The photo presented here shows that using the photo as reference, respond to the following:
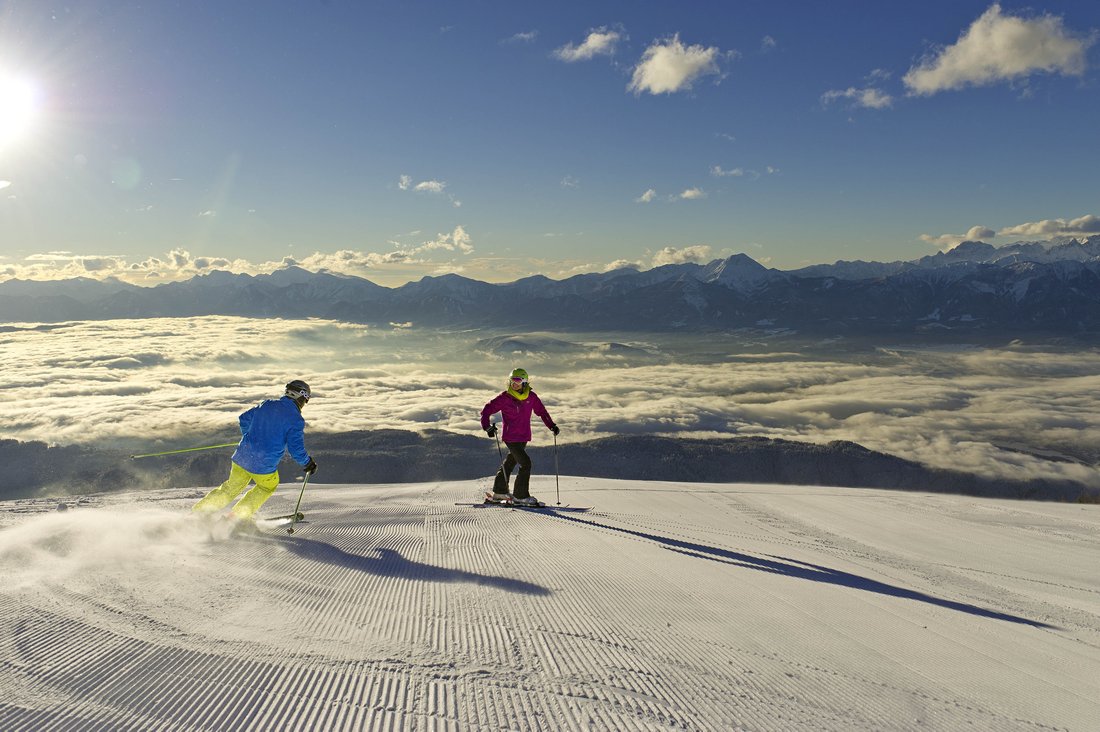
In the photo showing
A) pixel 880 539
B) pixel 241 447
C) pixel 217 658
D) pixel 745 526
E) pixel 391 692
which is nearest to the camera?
pixel 391 692

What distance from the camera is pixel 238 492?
7.52 meters

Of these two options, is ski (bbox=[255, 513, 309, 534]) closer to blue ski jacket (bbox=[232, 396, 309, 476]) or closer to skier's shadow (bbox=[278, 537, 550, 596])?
blue ski jacket (bbox=[232, 396, 309, 476])

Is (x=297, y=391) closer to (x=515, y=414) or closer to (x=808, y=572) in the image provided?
(x=515, y=414)

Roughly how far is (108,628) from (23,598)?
1.03 m

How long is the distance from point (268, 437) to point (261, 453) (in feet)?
0.68

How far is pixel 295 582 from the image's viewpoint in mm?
4668

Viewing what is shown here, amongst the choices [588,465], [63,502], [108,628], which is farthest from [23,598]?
[588,465]

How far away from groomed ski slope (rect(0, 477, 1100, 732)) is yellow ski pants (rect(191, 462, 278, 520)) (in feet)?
1.34

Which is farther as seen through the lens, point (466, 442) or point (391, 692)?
point (466, 442)

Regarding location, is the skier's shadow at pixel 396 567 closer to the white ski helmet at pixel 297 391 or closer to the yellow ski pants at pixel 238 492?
the yellow ski pants at pixel 238 492

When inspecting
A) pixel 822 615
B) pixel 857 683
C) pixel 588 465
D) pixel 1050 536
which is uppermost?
pixel 857 683

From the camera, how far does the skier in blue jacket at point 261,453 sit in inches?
292

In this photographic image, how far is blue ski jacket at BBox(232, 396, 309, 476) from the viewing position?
24.5 ft

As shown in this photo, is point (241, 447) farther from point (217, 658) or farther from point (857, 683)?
point (857, 683)
